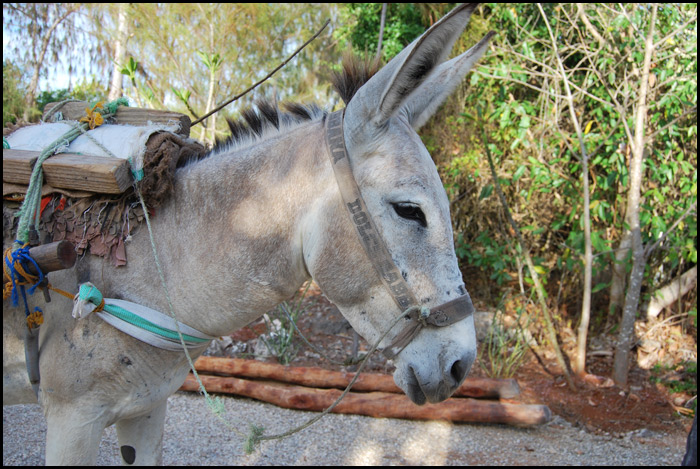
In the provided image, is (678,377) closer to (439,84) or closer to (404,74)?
(439,84)

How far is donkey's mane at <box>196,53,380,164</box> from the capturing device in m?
1.88

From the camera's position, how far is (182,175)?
1884mm

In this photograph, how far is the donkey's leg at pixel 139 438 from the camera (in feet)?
6.77

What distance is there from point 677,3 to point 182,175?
538 cm

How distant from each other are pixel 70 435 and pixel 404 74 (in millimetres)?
1620

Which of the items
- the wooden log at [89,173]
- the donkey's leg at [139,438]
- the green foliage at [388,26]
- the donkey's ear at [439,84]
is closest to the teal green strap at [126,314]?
the wooden log at [89,173]

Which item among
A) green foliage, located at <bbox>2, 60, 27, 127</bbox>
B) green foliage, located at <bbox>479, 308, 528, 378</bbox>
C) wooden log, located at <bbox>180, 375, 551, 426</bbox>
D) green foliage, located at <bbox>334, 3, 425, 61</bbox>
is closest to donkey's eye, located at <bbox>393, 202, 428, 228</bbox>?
wooden log, located at <bbox>180, 375, 551, 426</bbox>

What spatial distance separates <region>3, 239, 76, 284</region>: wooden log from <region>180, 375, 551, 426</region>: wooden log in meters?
3.32

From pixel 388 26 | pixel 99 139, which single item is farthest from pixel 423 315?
pixel 388 26

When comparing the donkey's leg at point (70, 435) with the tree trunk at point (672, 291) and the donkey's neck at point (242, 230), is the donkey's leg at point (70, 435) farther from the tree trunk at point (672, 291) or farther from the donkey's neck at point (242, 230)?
the tree trunk at point (672, 291)

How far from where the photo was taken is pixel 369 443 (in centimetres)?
413

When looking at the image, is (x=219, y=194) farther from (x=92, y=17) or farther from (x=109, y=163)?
(x=92, y=17)

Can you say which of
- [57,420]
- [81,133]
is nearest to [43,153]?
[81,133]

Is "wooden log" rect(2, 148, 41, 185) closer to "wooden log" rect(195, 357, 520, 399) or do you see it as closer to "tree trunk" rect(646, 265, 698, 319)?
"wooden log" rect(195, 357, 520, 399)
